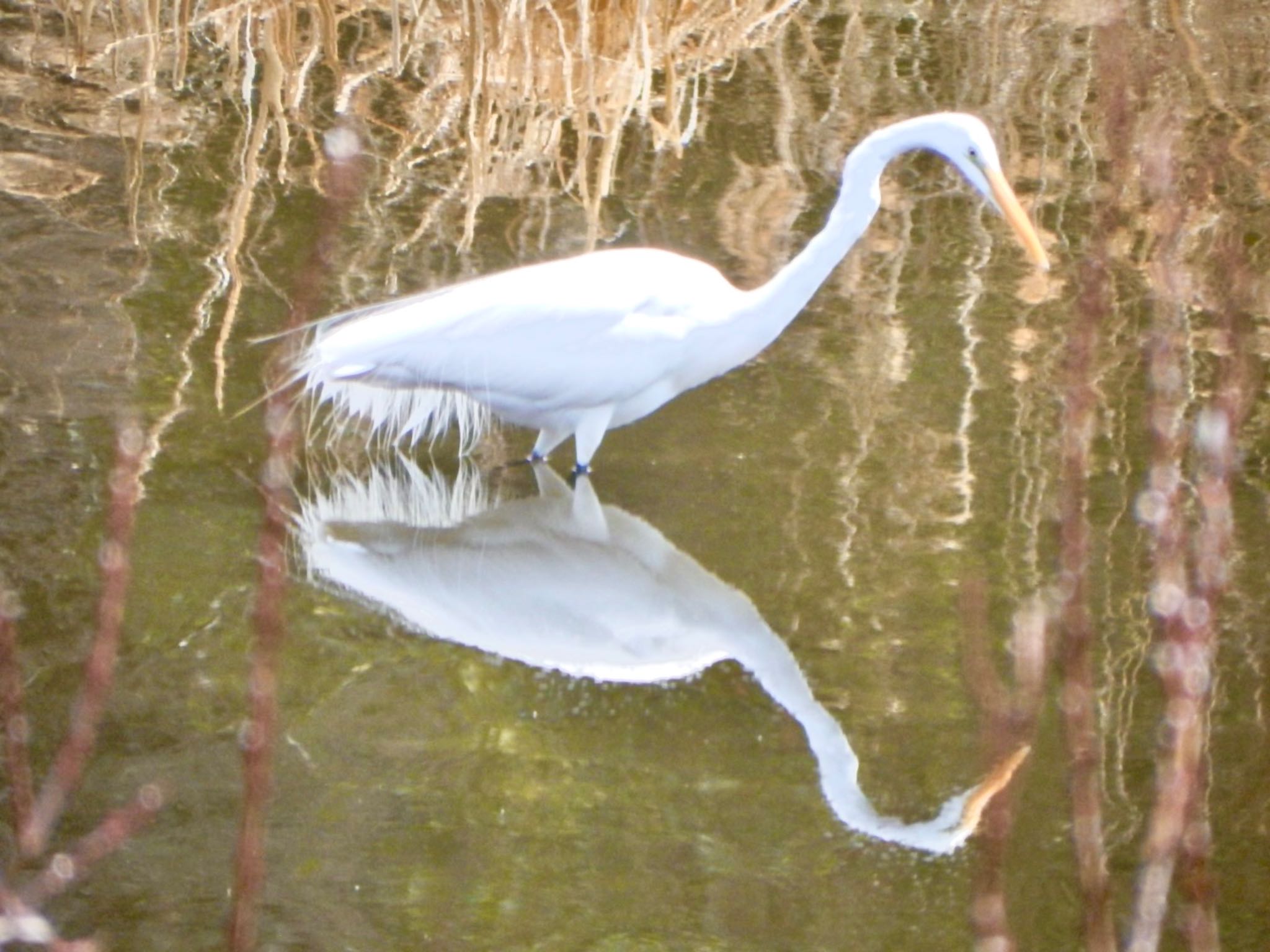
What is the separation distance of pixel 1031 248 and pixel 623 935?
1741 millimetres

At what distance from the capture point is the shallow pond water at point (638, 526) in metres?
2.33

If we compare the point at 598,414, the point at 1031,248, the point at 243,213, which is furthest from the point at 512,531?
the point at 243,213

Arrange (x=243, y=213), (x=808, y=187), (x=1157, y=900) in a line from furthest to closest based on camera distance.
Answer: (x=808, y=187) → (x=243, y=213) → (x=1157, y=900)

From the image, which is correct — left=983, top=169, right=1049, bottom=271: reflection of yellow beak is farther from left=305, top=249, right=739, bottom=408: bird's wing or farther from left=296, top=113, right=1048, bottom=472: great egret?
left=305, top=249, right=739, bottom=408: bird's wing

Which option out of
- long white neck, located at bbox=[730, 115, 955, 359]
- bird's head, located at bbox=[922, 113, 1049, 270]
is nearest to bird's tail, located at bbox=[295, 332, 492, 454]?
long white neck, located at bbox=[730, 115, 955, 359]

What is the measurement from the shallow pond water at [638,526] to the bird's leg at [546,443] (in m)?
0.05

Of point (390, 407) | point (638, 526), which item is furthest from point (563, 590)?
point (390, 407)

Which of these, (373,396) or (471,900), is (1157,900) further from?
(373,396)

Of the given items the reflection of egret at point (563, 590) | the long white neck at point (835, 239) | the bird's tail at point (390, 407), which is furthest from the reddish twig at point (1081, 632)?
the bird's tail at point (390, 407)

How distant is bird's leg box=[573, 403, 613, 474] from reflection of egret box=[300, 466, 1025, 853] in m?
0.08

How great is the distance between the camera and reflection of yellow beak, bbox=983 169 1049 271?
11.2ft

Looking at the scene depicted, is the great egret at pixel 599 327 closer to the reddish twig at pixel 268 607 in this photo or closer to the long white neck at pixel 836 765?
the long white neck at pixel 836 765

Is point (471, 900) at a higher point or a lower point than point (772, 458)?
lower

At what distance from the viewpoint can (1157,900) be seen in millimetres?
990
